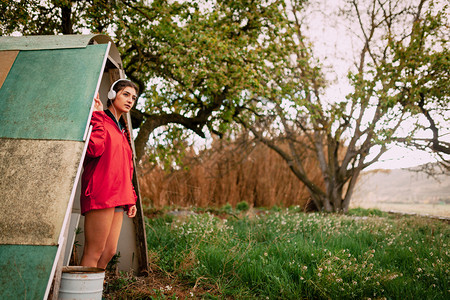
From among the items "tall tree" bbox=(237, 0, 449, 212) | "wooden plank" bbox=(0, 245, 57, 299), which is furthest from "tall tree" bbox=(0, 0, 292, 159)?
"wooden plank" bbox=(0, 245, 57, 299)

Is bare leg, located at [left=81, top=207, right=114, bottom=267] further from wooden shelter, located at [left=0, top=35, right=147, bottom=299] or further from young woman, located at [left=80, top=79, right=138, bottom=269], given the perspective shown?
wooden shelter, located at [left=0, top=35, right=147, bottom=299]

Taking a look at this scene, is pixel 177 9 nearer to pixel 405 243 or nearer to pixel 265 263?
pixel 265 263

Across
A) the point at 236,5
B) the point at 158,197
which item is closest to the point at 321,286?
the point at 236,5

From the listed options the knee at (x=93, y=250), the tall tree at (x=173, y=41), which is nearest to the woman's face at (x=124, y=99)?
the knee at (x=93, y=250)

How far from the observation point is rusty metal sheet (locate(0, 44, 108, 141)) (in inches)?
99.2

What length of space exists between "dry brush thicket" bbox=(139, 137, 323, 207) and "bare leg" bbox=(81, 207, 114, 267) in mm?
7300

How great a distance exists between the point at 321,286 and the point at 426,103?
585 centimetres

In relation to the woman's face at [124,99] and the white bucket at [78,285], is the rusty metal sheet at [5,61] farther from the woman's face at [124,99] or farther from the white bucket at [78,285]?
the white bucket at [78,285]

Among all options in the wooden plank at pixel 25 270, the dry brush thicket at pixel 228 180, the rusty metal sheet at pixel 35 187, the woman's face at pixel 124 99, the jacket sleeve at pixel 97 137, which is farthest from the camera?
the dry brush thicket at pixel 228 180

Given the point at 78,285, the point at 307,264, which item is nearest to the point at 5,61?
the point at 78,285

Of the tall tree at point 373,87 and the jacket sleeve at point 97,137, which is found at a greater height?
the tall tree at point 373,87

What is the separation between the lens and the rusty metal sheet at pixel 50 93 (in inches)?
99.2

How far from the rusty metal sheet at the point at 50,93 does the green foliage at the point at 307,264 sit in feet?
6.27

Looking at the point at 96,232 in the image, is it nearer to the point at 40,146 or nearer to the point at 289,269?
the point at 40,146
